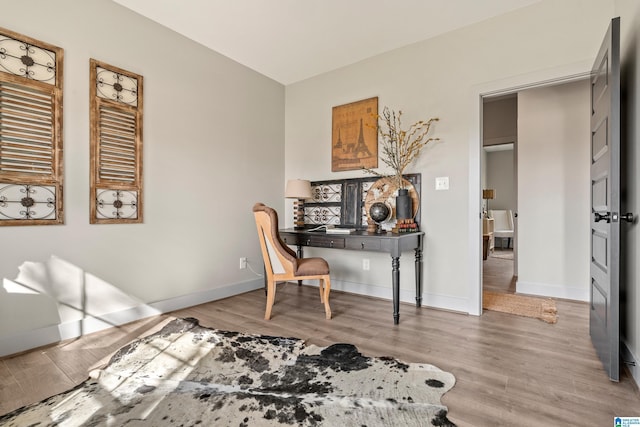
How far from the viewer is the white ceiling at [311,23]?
2646 millimetres

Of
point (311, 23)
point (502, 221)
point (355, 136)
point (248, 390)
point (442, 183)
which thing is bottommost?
point (248, 390)

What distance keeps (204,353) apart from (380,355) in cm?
118

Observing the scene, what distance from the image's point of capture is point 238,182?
372 cm

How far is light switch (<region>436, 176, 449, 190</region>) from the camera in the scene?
10.1 ft

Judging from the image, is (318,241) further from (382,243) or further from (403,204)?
(403,204)

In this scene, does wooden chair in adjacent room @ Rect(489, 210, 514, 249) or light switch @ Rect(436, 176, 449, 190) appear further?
wooden chair in adjacent room @ Rect(489, 210, 514, 249)

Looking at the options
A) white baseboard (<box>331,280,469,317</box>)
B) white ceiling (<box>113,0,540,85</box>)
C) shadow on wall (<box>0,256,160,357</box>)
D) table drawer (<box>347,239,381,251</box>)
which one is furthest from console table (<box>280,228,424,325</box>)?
white ceiling (<box>113,0,540,85</box>)

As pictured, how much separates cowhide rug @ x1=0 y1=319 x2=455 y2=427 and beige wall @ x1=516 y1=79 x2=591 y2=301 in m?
2.63

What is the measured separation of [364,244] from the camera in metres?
2.85

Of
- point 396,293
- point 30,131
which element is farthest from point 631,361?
point 30,131

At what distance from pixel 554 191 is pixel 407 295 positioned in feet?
7.03

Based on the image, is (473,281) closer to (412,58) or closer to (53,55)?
(412,58)

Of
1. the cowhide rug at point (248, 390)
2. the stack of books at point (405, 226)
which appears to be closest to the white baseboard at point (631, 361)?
the cowhide rug at point (248, 390)

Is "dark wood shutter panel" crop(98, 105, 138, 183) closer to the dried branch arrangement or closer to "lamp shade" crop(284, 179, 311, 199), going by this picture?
"lamp shade" crop(284, 179, 311, 199)
